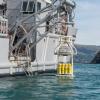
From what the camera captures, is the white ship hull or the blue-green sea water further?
the white ship hull

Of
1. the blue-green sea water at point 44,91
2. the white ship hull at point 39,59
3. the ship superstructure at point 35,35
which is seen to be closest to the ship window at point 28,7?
the ship superstructure at point 35,35

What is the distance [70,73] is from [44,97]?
19650 millimetres

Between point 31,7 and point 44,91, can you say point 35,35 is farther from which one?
point 44,91

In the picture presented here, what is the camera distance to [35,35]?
61.8m

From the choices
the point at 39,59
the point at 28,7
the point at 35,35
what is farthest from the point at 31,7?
the point at 39,59

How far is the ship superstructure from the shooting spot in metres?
57.5

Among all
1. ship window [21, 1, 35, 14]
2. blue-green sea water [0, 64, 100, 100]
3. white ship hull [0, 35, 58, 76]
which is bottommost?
blue-green sea water [0, 64, 100, 100]

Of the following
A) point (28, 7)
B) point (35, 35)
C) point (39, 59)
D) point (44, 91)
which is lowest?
point (44, 91)

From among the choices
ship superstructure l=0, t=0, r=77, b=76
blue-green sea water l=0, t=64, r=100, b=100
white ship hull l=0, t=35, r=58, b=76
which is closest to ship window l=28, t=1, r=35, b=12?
ship superstructure l=0, t=0, r=77, b=76

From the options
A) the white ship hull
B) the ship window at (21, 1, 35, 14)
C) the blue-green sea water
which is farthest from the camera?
the ship window at (21, 1, 35, 14)

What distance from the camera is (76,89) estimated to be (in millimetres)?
42844

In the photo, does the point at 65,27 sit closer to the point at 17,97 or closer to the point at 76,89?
the point at 76,89

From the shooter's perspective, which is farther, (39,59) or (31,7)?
(39,59)

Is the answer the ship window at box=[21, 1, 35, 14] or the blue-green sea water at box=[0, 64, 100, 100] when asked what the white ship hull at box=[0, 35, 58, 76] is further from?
the ship window at box=[21, 1, 35, 14]
